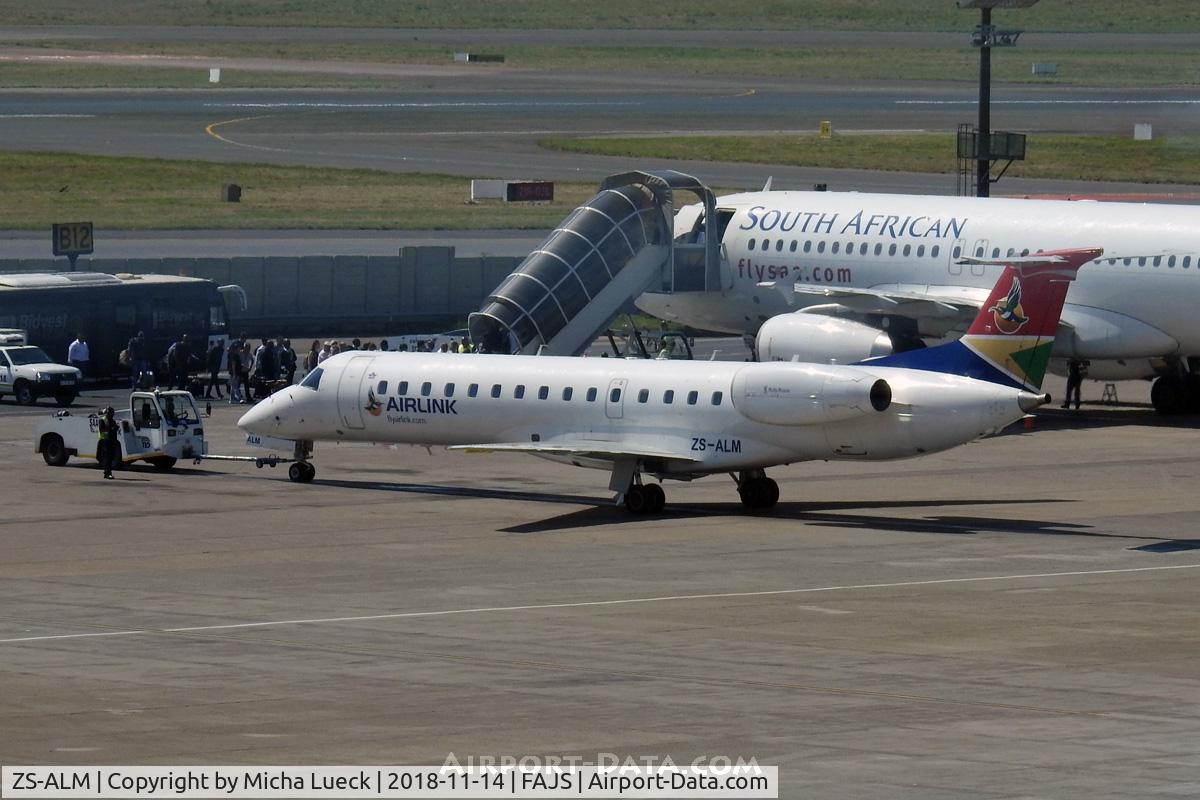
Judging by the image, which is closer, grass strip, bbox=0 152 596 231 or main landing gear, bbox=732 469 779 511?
main landing gear, bbox=732 469 779 511

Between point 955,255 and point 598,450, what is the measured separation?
20.8 metres

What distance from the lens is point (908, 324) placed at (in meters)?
60.8

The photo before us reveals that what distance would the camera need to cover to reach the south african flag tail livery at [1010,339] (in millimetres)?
43031

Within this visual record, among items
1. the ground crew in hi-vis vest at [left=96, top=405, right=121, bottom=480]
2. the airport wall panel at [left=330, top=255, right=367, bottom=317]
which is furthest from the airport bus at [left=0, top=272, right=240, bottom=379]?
the ground crew in hi-vis vest at [left=96, top=405, right=121, bottom=480]

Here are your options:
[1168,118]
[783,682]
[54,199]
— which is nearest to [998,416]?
[783,682]

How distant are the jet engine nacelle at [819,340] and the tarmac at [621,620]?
510cm

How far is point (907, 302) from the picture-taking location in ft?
197

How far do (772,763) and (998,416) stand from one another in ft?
63.5

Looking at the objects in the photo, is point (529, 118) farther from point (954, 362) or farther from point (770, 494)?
point (954, 362)

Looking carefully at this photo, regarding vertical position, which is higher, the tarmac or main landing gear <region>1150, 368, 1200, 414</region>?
main landing gear <region>1150, 368, 1200, 414</region>

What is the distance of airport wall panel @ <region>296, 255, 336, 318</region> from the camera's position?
80.7 metres

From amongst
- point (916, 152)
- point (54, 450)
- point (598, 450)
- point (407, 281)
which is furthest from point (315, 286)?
point (916, 152)

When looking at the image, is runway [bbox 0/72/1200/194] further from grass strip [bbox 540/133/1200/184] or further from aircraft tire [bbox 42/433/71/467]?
aircraft tire [bbox 42/433/71/467]

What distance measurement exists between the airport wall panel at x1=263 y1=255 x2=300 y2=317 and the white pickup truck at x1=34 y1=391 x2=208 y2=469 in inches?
1080
